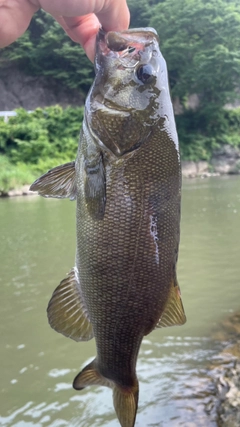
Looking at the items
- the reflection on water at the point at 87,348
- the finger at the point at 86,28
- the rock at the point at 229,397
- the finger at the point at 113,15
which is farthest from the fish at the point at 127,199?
the reflection on water at the point at 87,348

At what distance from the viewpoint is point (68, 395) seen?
14.1 feet

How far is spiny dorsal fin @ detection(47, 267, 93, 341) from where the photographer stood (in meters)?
1.85

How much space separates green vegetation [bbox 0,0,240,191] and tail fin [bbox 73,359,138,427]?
2547 cm

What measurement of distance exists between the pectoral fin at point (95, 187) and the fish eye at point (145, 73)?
1.16ft

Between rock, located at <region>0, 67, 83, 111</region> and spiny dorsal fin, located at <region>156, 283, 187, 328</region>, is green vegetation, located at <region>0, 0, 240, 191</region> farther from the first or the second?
spiny dorsal fin, located at <region>156, 283, 187, 328</region>

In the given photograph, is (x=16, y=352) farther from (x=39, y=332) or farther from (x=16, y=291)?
(x=16, y=291)

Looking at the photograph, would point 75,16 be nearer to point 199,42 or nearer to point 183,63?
point 199,42

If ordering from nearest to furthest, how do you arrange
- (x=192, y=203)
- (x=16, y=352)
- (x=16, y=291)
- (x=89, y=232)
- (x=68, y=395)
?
(x=89, y=232) → (x=68, y=395) → (x=16, y=352) → (x=16, y=291) → (x=192, y=203)

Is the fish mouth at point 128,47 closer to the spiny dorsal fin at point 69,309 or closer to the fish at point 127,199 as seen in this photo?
the fish at point 127,199

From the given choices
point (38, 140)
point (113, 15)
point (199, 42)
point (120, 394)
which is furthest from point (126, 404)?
point (199, 42)

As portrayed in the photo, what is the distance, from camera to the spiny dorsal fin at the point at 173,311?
1.77 metres

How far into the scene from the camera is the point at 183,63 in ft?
108

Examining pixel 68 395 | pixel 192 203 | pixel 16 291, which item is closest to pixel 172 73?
pixel 192 203

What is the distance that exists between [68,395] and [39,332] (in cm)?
146
